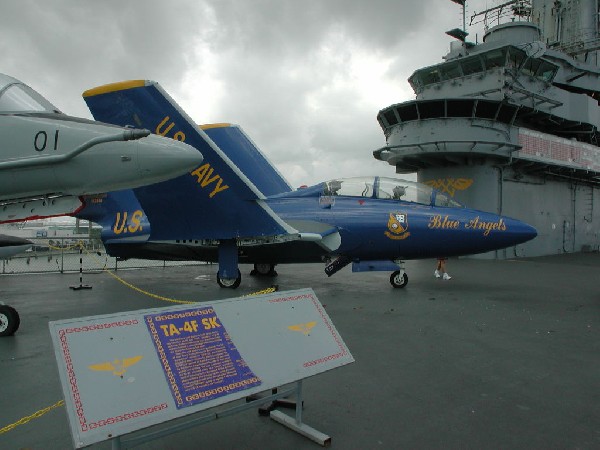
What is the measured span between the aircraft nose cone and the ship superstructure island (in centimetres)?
1759

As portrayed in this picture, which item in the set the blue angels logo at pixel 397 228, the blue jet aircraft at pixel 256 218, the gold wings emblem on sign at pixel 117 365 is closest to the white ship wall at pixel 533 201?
the blue jet aircraft at pixel 256 218

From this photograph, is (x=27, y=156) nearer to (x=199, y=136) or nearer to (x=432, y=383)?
(x=199, y=136)

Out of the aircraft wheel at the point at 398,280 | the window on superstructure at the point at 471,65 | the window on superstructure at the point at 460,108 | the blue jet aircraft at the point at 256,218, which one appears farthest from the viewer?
the window on superstructure at the point at 471,65

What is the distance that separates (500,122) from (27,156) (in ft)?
72.1

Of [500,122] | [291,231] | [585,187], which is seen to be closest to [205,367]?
[291,231]

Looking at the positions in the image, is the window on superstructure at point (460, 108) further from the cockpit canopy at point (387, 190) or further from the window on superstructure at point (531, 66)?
the cockpit canopy at point (387, 190)

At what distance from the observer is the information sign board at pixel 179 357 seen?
2.15 meters

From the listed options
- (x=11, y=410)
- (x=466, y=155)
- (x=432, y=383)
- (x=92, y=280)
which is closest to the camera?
(x=11, y=410)

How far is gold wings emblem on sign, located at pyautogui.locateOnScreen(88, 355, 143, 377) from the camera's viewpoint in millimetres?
2258

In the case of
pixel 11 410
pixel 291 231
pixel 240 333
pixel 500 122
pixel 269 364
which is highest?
pixel 500 122

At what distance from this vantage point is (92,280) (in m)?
12.7

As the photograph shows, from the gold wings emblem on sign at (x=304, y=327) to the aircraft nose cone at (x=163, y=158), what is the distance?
2813 millimetres

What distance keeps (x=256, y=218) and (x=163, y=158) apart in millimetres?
4209

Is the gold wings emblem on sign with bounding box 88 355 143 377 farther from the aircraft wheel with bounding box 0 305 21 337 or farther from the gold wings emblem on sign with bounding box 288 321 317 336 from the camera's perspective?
the aircraft wheel with bounding box 0 305 21 337
